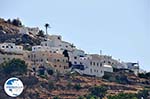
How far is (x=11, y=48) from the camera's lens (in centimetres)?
8738

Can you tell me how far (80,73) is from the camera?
83.5m

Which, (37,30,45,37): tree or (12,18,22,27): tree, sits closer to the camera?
(37,30,45,37): tree

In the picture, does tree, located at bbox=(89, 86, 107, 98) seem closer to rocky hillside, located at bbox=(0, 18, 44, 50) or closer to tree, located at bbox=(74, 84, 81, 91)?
tree, located at bbox=(74, 84, 81, 91)

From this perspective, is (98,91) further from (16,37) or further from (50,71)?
(16,37)

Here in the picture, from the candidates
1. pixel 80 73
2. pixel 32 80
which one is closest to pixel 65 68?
pixel 80 73

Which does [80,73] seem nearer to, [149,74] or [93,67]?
[93,67]

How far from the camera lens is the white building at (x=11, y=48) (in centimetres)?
8675

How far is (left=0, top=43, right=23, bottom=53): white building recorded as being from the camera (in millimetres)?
86750

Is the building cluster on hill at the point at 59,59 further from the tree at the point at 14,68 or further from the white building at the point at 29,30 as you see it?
the white building at the point at 29,30

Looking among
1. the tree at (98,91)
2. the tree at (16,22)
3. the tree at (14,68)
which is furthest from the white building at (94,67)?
the tree at (16,22)

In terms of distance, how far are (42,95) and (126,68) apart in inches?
815

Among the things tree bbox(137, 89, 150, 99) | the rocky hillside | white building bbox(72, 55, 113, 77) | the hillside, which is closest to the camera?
tree bbox(137, 89, 150, 99)

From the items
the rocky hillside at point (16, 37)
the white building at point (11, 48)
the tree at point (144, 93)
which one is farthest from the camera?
the rocky hillside at point (16, 37)

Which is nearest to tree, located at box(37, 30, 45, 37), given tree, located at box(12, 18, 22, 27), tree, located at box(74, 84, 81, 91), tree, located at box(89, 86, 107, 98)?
tree, located at box(12, 18, 22, 27)
